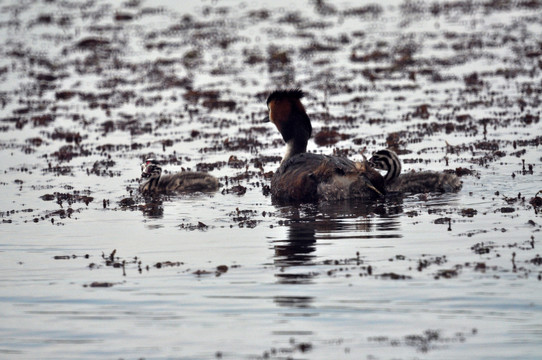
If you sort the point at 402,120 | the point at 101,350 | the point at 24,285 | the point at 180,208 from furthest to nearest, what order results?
1. the point at 402,120
2. the point at 180,208
3. the point at 24,285
4. the point at 101,350

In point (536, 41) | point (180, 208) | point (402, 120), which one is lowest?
point (180, 208)

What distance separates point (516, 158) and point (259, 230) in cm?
725

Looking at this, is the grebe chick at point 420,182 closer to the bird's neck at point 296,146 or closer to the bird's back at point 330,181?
the bird's back at point 330,181

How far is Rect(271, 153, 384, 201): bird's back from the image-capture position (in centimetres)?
1527

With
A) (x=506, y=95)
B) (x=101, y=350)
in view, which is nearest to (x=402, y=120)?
(x=506, y=95)

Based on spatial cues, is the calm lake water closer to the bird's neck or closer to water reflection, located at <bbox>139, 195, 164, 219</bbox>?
water reflection, located at <bbox>139, 195, 164, 219</bbox>

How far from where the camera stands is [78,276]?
10.7 meters

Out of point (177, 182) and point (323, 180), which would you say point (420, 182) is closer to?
point (323, 180)

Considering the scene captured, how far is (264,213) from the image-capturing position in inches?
571

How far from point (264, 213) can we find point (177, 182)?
326 centimetres

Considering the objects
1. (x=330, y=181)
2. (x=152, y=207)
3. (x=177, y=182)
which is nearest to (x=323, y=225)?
(x=330, y=181)

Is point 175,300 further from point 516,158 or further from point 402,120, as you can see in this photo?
point 402,120

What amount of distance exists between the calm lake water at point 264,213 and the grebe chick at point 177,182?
Result: 37cm

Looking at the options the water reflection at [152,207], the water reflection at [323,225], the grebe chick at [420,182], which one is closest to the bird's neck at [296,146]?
the grebe chick at [420,182]
